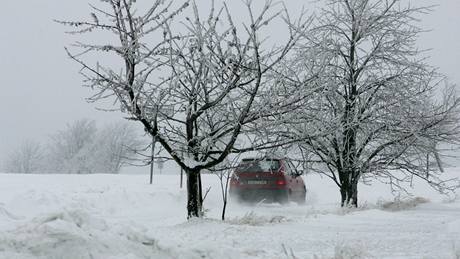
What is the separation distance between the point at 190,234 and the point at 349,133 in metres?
6.46

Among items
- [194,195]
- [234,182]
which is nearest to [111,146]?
[234,182]

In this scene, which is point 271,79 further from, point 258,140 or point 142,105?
point 142,105

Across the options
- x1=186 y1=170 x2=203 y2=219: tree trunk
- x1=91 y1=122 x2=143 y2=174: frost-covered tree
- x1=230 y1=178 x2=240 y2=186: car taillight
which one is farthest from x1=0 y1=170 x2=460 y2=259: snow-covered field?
x1=91 y1=122 x2=143 y2=174: frost-covered tree

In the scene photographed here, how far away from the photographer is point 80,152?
60.5 meters

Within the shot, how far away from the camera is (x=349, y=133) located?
12.0 meters

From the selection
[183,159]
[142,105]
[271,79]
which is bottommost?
[183,159]

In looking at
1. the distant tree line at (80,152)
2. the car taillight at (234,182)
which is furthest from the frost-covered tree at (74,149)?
the car taillight at (234,182)

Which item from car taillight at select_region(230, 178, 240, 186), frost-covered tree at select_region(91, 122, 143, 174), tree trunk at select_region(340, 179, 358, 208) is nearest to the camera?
tree trunk at select_region(340, 179, 358, 208)

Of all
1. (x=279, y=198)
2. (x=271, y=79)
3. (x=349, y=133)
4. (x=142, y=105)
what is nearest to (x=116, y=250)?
(x=142, y=105)

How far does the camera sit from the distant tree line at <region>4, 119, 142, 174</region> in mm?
60125

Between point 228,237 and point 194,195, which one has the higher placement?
point 194,195

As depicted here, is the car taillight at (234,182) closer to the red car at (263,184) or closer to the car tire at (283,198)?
the red car at (263,184)

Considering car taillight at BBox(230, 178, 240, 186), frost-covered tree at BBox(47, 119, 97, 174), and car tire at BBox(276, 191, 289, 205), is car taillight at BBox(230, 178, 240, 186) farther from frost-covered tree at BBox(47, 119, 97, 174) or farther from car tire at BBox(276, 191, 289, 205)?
→ frost-covered tree at BBox(47, 119, 97, 174)

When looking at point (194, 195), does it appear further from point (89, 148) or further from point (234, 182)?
point (89, 148)
